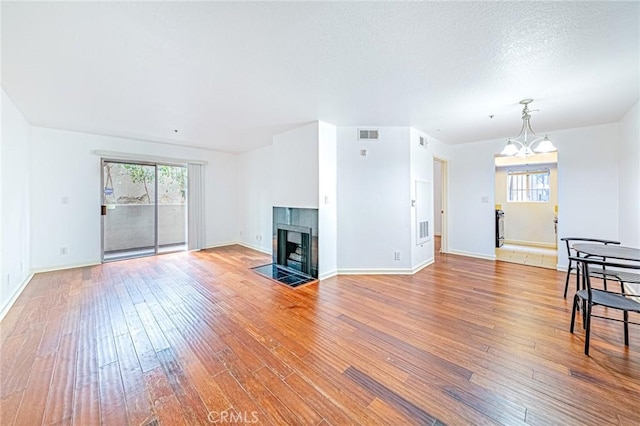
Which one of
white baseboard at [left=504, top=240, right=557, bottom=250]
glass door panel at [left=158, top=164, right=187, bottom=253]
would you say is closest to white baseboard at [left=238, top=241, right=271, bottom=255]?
glass door panel at [left=158, top=164, right=187, bottom=253]

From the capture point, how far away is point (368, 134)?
423cm

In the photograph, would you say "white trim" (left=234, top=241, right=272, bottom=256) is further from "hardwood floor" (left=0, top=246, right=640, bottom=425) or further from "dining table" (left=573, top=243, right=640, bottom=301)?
"dining table" (left=573, top=243, right=640, bottom=301)

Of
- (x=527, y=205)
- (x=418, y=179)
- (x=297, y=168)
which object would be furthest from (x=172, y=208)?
(x=527, y=205)

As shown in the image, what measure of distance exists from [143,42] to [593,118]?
588 centimetres

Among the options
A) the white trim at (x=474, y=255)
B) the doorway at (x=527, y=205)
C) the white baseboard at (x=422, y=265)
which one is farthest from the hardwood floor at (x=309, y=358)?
the doorway at (x=527, y=205)

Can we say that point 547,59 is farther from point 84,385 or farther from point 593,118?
point 84,385

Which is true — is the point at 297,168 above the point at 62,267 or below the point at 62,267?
above

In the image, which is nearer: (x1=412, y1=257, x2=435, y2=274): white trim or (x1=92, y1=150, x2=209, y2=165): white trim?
(x1=412, y1=257, x2=435, y2=274): white trim

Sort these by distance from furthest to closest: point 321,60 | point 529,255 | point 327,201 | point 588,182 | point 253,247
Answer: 1. point 253,247
2. point 529,255
3. point 588,182
4. point 327,201
5. point 321,60

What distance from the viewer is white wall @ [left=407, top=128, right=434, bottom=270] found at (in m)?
4.30

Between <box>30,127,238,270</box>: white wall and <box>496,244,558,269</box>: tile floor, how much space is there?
820 centimetres

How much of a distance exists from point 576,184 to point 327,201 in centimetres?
440

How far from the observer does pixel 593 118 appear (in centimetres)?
376

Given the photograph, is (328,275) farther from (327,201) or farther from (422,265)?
(422,265)
